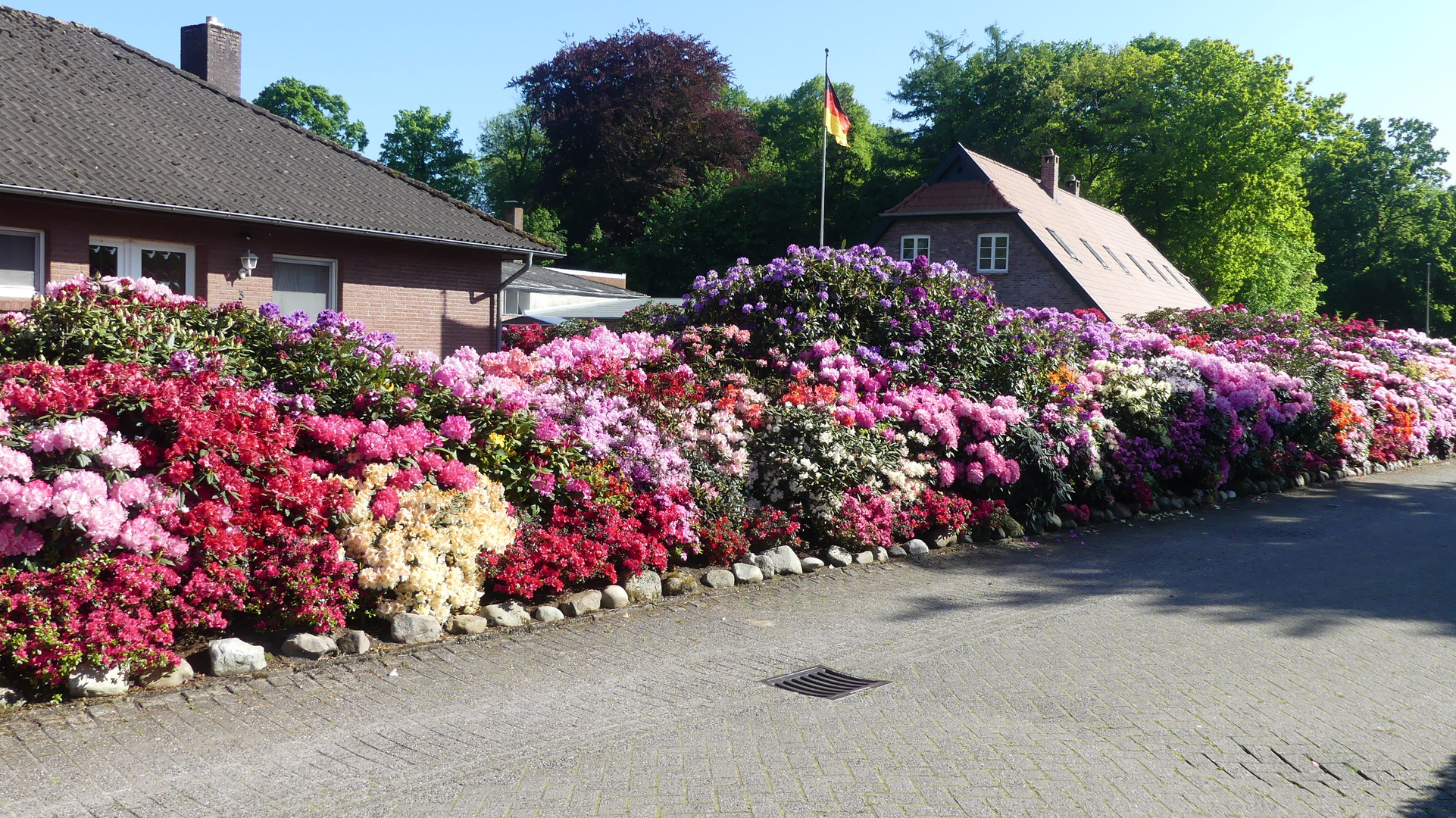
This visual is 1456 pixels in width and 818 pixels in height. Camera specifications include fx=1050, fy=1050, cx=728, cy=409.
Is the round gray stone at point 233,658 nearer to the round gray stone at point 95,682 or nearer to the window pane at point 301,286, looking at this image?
the round gray stone at point 95,682

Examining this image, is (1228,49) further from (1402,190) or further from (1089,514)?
(1089,514)

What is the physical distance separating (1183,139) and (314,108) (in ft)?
149

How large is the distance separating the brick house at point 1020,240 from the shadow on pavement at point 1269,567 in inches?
771

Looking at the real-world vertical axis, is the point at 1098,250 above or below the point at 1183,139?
below

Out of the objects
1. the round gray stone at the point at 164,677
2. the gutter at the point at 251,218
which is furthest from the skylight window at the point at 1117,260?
the round gray stone at the point at 164,677

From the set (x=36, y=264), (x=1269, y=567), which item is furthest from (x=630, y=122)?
(x=1269, y=567)

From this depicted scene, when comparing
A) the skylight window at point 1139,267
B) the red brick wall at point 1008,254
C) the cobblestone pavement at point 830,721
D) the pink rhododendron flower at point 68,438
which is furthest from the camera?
the skylight window at point 1139,267

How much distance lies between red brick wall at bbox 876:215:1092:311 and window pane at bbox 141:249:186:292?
20.4m

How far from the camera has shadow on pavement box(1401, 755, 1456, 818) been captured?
4.09 metres

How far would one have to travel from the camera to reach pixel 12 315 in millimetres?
6512

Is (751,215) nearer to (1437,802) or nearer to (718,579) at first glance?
(718,579)

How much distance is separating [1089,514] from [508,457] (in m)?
6.45

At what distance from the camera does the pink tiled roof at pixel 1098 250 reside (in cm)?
3209

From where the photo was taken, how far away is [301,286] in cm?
1653
